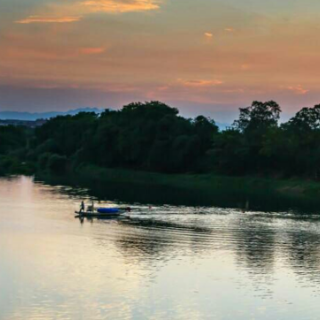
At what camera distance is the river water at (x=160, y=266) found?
25.5m

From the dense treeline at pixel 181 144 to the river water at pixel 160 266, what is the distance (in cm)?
2495

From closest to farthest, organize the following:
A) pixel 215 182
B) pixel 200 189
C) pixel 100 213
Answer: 1. pixel 100 213
2. pixel 200 189
3. pixel 215 182

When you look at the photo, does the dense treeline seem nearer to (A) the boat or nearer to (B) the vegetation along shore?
(B) the vegetation along shore

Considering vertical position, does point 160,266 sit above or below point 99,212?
below

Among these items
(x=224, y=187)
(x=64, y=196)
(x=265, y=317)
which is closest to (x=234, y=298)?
(x=265, y=317)

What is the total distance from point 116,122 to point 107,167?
6.81 metres

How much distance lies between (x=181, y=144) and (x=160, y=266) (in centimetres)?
5320

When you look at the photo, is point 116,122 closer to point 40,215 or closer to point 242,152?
point 242,152

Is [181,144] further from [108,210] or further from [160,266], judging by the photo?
[160,266]

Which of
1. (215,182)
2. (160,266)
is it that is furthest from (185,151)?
(160,266)

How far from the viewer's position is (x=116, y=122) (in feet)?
318

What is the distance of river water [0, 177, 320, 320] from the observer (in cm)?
2545

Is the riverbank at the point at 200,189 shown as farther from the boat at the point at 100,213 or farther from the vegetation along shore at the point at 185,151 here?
the boat at the point at 100,213

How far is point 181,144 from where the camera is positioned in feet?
277
